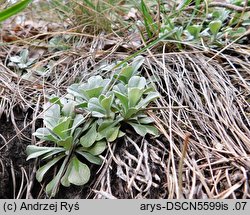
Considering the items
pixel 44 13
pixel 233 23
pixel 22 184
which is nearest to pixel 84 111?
pixel 22 184

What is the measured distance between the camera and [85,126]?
100 centimetres

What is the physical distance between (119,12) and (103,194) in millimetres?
1062

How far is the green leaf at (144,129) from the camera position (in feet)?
3.13

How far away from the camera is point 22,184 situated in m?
0.97

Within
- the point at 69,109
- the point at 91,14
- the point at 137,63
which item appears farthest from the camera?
the point at 91,14

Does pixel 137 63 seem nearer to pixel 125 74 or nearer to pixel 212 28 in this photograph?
pixel 125 74

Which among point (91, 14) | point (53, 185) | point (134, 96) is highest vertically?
point (91, 14)

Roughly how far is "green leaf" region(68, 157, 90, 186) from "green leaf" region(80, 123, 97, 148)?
0.06 metres

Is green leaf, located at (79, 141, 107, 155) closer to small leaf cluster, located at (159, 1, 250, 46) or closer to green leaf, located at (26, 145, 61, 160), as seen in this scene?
green leaf, located at (26, 145, 61, 160)

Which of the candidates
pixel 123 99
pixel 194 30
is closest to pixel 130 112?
pixel 123 99

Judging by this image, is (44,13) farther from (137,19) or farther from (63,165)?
(63,165)

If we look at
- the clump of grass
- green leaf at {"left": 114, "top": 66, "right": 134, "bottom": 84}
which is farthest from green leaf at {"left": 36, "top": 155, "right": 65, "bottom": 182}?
the clump of grass

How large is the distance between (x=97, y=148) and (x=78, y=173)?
97 mm

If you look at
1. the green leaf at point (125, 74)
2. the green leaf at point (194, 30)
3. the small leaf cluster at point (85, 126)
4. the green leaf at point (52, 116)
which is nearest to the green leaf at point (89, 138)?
the small leaf cluster at point (85, 126)
